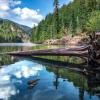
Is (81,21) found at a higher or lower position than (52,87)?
higher

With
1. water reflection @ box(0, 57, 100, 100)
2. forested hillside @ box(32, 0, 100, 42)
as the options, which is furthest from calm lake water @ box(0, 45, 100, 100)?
forested hillside @ box(32, 0, 100, 42)

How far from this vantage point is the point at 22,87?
41.4ft

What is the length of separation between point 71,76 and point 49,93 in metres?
4.77

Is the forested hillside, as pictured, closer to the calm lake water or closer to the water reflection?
the water reflection

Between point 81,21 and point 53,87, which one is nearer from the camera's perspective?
point 53,87

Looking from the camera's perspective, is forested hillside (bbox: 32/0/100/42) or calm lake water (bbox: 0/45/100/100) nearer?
calm lake water (bbox: 0/45/100/100)

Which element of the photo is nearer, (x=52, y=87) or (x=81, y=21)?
(x=52, y=87)

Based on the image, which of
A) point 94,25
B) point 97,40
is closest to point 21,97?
point 97,40

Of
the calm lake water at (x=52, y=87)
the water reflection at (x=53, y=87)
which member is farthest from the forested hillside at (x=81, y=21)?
the calm lake water at (x=52, y=87)

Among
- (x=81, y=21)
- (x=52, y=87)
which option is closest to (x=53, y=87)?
(x=52, y=87)

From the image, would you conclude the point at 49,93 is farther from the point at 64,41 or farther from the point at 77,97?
the point at 64,41

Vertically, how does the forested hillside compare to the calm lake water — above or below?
above

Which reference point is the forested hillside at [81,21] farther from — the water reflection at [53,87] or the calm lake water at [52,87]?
the calm lake water at [52,87]

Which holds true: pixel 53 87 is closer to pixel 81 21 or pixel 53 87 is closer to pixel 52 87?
pixel 52 87
